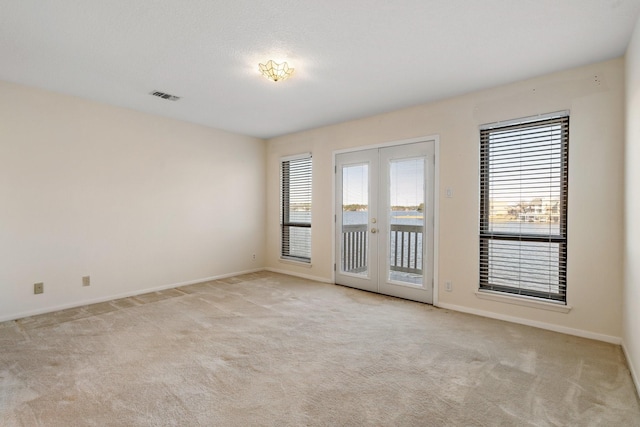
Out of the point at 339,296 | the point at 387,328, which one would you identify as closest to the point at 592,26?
the point at 387,328

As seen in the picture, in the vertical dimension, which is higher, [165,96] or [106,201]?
[165,96]

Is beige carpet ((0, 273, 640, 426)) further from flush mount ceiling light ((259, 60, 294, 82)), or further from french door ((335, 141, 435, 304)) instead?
flush mount ceiling light ((259, 60, 294, 82))

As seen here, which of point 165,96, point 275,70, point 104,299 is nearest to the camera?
point 275,70

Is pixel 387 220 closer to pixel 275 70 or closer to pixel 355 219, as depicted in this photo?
pixel 355 219

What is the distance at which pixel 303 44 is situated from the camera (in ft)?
8.70

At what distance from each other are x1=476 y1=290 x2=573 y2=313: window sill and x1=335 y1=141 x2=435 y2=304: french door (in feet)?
2.20

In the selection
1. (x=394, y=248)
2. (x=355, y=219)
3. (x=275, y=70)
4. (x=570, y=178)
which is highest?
(x=275, y=70)

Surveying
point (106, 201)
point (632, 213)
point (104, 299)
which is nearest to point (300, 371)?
point (632, 213)

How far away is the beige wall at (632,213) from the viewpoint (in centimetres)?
223

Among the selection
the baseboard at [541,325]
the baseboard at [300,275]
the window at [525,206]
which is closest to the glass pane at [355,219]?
the baseboard at [300,275]

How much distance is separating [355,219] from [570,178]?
266 centimetres

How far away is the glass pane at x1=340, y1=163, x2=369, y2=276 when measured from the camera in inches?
188

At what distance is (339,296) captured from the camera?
4445 mm

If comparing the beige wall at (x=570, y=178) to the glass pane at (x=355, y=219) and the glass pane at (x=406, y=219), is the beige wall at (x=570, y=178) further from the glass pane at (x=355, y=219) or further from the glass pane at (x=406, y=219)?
the glass pane at (x=355, y=219)
